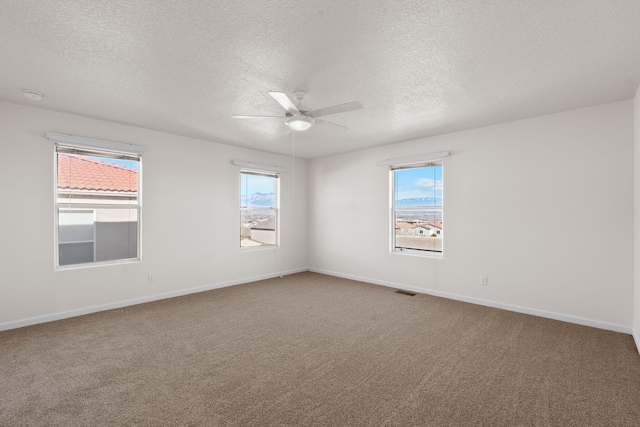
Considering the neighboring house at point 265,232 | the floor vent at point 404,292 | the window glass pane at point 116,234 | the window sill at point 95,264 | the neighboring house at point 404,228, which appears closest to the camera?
the window sill at point 95,264

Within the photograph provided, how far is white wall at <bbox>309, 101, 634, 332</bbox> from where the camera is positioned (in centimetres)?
326

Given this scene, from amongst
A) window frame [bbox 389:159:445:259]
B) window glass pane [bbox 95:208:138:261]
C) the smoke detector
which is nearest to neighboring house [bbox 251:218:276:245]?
window glass pane [bbox 95:208:138:261]

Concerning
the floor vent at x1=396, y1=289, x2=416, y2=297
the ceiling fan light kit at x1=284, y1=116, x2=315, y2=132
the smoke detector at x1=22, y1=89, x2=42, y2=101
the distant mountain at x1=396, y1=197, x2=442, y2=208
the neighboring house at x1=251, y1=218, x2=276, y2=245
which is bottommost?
the floor vent at x1=396, y1=289, x2=416, y2=297

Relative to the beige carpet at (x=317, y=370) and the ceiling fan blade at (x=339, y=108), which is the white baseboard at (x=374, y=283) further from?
the ceiling fan blade at (x=339, y=108)

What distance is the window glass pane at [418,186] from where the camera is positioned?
4777 millimetres

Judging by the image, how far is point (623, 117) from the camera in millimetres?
3209

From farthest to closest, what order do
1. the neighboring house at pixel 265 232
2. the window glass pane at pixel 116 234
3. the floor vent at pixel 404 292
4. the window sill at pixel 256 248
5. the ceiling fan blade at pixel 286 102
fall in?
the neighboring house at pixel 265 232, the window sill at pixel 256 248, the floor vent at pixel 404 292, the window glass pane at pixel 116 234, the ceiling fan blade at pixel 286 102

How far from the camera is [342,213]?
5.99 meters

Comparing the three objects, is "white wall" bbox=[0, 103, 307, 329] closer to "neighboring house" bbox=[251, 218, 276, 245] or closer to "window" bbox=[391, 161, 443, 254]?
"neighboring house" bbox=[251, 218, 276, 245]

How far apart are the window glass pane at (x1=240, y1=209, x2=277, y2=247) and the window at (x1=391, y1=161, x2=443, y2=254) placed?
2.39 m

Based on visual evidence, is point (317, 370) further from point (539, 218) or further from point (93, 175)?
point (93, 175)

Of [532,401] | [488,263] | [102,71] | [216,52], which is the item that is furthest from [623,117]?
[102,71]

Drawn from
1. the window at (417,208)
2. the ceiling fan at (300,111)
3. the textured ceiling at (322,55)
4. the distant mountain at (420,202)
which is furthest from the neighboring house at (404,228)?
the ceiling fan at (300,111)

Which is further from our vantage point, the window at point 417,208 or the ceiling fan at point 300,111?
the window at point 417,208
